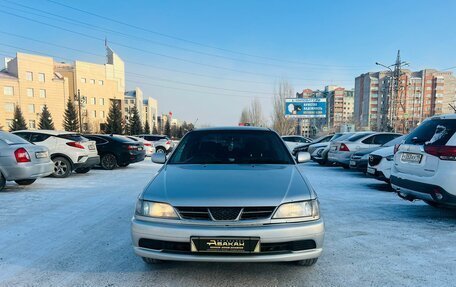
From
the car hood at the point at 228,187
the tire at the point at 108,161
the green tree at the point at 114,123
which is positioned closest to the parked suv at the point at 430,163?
the car hood at the point at 228,187

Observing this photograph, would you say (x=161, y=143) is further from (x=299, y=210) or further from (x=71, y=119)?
(x=71, y=119)

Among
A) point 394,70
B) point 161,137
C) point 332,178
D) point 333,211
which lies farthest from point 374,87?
point 333,211

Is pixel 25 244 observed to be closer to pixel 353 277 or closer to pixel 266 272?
pixel 266 272

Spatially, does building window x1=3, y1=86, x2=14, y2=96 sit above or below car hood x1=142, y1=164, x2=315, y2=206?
above

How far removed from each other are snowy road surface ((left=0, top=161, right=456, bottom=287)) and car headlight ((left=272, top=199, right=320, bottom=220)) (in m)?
0.68

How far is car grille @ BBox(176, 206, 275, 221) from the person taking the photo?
2.71 meters

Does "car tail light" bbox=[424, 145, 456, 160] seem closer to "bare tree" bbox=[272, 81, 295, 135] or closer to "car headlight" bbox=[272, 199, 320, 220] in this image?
"car headlight" bbox=[272, 199, 320, 220]

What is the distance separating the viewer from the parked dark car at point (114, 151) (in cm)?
1212

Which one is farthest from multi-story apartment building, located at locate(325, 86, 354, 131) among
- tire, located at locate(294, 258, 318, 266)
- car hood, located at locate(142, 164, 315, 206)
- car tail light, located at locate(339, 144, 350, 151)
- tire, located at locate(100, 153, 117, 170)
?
tire, located at locate(294, 258, 318, 266)

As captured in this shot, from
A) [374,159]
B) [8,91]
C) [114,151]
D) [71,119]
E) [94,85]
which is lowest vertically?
[114,151]

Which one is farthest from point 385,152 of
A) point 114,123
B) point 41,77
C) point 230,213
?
point 41,77

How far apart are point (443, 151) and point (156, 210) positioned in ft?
13.4

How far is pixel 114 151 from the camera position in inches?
478

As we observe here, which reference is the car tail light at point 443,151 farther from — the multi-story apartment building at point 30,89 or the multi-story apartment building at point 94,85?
the multi-story apartment building at point 30,89
